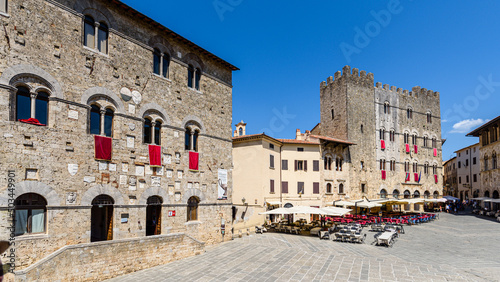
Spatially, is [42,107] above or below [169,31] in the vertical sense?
below

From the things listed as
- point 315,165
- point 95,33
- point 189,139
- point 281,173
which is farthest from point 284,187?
point 95,33

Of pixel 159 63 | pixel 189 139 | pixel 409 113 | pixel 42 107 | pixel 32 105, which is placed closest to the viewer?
pixel 32 105

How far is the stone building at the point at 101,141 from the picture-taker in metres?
11.0

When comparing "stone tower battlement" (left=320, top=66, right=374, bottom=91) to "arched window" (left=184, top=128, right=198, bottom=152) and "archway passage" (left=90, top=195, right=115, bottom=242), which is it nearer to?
"arched window" (left=184, top=128, right=198, bottom=152)

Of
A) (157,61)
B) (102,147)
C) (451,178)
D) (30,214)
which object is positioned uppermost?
(157,61)

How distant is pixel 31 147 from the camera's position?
36.8 ft

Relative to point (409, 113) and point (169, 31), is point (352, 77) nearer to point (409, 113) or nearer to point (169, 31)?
point (409, 113)

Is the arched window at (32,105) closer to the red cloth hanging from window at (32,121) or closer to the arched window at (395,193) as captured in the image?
the red cloth hanging from window at (32,121)

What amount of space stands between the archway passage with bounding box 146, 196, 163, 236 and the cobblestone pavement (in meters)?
2.16

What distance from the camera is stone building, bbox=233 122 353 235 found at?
90.1 feet

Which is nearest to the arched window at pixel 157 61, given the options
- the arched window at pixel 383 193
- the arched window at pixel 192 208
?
the arched window at pixel 192 208

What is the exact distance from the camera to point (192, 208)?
1775 cm

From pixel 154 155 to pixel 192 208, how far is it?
13.7ft

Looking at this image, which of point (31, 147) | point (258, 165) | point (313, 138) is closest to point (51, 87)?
point (31, 147)
